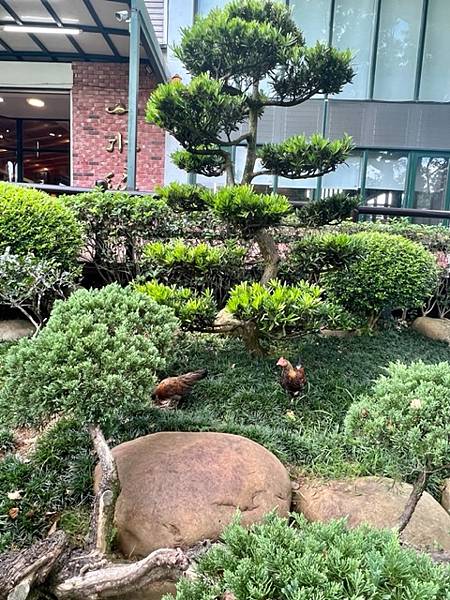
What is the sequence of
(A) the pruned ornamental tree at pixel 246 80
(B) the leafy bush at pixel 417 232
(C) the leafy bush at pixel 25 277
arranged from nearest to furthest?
1. (A) the pruned ornamental tree at pixel 246 80
2. (C) the leafy bush at pixel 25 277
3. (B) the leafy bush at pixel 417 232

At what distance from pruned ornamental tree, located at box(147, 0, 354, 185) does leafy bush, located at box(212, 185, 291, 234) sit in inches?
23.9

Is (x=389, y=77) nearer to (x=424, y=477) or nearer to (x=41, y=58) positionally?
(x=41, y=58)

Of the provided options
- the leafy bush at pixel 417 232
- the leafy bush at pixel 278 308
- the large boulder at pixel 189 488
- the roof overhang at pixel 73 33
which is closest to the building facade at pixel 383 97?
the roof overhang at pixel 73 33

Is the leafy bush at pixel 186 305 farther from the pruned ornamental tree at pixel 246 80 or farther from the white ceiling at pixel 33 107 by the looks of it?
the white ceiling at pixel 33 107

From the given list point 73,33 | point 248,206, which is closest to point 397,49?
point 73,33

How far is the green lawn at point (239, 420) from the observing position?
2568mm

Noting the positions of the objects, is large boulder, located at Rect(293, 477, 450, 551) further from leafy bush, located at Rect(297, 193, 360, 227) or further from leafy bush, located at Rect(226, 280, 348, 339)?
leafy bush, located at Rect(297, 193, 360, 227)

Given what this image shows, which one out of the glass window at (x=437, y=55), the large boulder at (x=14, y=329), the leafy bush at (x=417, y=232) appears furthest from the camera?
the glass window at (x=437, y=55)

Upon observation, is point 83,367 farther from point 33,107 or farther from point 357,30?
point 33,107

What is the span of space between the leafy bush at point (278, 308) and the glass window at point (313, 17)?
8.00 m

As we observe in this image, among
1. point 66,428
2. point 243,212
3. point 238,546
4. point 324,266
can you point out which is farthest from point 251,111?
point 238,546

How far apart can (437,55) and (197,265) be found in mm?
8575

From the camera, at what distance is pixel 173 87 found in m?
3.69

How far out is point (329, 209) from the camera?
14.1 feet
